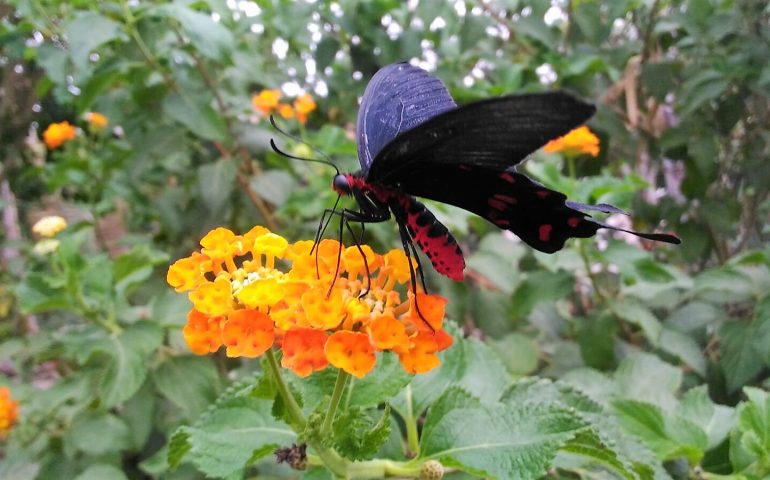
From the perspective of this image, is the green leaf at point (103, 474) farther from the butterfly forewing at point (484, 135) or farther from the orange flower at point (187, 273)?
the butterfly forewing at point (484, 135)

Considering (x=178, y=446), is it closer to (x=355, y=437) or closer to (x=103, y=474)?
(x=355, y=437)

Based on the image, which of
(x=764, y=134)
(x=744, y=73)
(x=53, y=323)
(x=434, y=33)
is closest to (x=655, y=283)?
(x=744, y=73)

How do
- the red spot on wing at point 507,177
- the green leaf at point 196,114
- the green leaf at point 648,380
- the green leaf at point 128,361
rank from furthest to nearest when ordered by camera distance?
the green leaf at point 196,114 < the green leaf at point 128,361 < the green leaf at point 648,380 < the red spot on wing at point 507,177

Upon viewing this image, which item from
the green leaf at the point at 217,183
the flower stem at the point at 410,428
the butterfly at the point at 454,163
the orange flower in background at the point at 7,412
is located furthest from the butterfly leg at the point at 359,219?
the orange flower in background at the point at 7,412

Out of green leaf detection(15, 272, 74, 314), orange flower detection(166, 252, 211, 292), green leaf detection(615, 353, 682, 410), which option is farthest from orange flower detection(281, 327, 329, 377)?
green leaf detection(15, 272, 74, 314)

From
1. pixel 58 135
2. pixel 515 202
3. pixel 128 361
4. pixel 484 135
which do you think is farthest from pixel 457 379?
pixel 58 135

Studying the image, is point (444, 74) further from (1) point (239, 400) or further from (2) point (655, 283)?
(1) point (239, 400)

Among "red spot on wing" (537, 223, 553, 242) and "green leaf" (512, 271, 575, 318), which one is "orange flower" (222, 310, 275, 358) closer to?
"red spot on wing" (537, 223, 553, 242)

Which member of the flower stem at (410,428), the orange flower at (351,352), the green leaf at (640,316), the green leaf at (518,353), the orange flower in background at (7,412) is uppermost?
the orange flower at (351,352)
